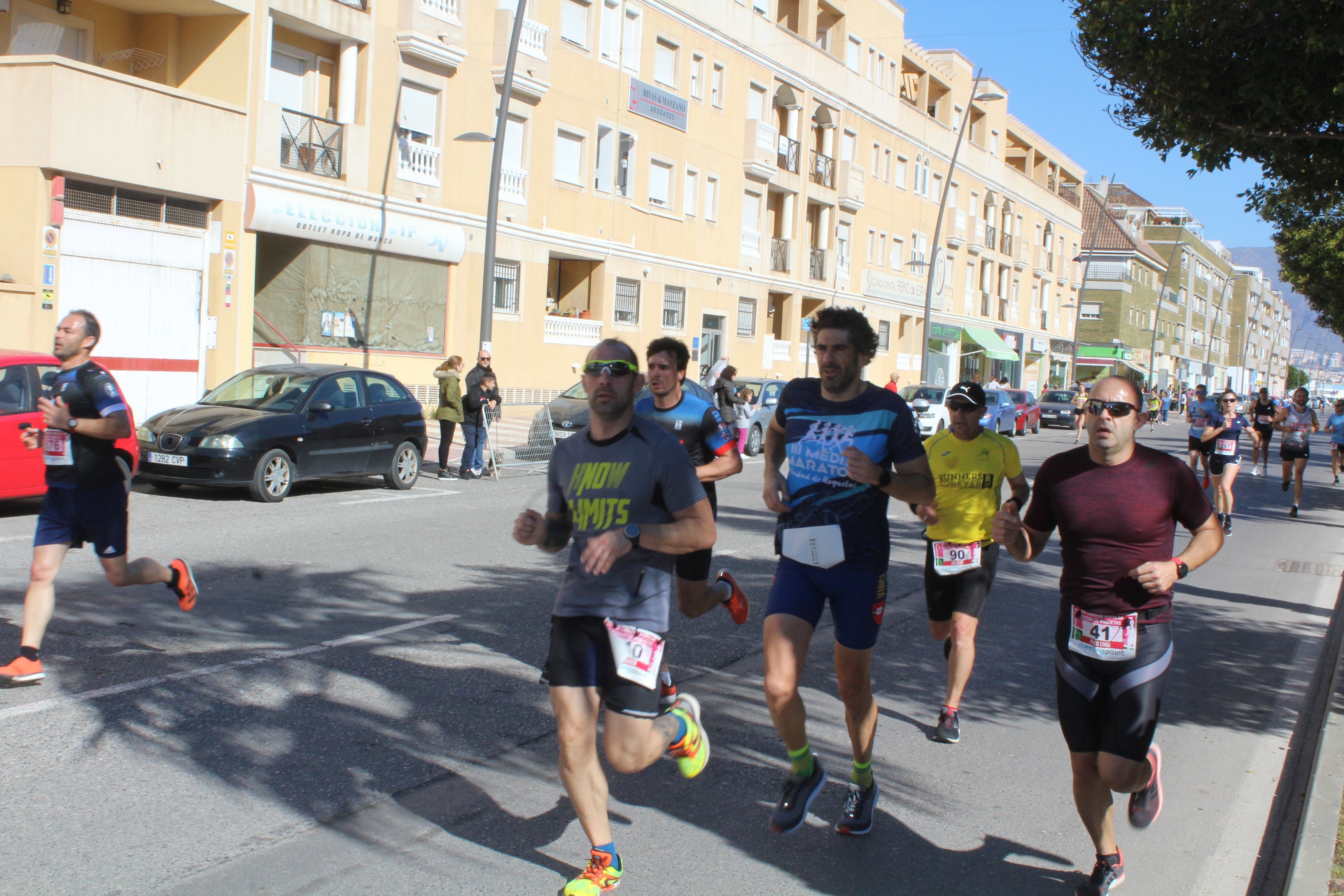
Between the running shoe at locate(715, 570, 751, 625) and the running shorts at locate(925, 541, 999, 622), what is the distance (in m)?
1.07

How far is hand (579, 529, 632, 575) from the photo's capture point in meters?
3.60

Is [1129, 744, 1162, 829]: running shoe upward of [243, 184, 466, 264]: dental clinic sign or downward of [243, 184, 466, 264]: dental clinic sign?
downward

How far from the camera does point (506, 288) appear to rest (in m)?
26.3

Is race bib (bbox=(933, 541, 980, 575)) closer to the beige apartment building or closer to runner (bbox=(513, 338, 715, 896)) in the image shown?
runner (bbox=(513, 338, 715, 896))

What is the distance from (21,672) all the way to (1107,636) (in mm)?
4775

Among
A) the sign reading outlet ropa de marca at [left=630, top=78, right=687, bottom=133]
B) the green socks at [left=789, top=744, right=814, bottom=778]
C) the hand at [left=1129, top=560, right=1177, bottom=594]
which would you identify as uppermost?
the sign reading outlet ropa de marca at [left=630, top=78, right=687, bottom=133]

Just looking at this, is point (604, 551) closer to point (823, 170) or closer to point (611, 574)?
point (611, 574)

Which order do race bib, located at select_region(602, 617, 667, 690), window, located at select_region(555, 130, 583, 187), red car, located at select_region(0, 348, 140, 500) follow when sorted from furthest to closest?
window, located at select_region(555, 130, 583, 187) < red car, located at select_region(0, 348, 140, 500) < race bib, located at select_region(602, 617, 667, 690)

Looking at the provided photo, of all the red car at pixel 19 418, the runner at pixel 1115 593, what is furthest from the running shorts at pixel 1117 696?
the red car at pixel 19 418

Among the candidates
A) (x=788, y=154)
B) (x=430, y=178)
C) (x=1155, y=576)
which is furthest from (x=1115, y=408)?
(x=788, y=154)

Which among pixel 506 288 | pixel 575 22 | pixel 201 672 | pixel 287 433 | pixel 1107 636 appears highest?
pixel 575 22

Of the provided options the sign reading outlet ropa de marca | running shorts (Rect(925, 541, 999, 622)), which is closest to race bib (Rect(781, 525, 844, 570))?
running shorts (Rect(925, 541, 999, 622))

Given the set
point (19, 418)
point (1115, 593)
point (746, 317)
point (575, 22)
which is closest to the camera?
point (1115, 593)

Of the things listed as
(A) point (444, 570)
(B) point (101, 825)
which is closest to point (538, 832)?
(B) point (101, 825)
